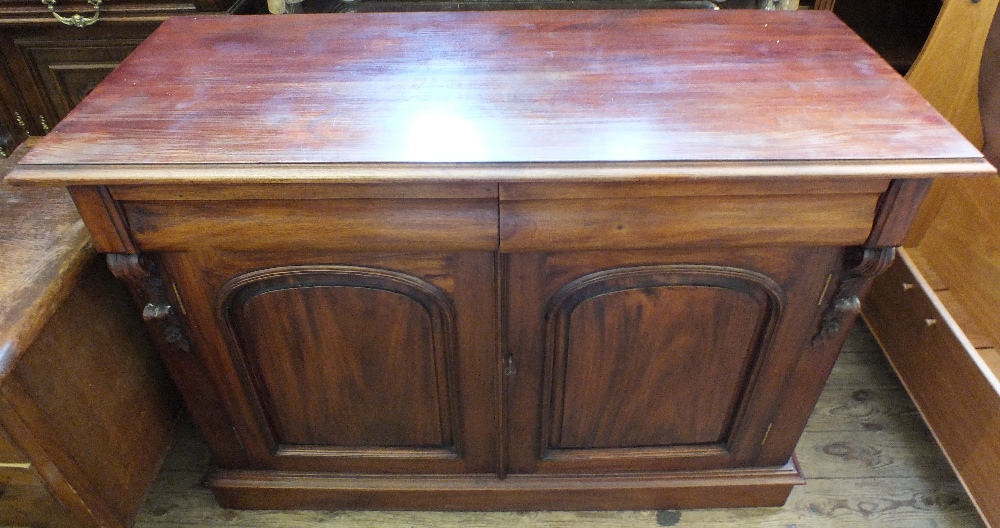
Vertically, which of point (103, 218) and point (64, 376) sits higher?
point (103, 218)

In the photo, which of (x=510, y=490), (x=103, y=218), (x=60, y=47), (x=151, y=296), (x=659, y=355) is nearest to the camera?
(x=103, y=218)

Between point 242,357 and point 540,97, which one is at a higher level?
point 540,97

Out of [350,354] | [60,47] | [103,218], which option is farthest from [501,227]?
[60,47]

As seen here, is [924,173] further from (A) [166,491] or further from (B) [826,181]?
(A) [166,491]

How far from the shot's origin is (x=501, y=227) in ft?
2.50

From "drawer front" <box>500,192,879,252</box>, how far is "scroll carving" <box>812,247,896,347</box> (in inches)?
1.3

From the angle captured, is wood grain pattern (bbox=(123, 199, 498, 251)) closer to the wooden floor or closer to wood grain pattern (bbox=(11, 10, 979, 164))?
wood grain pattern (bbox=(11, 10, 979, 164))

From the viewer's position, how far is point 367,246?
786 millimetres

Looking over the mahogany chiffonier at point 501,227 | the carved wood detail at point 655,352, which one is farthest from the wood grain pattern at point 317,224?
the carved wood detail at point 655,352

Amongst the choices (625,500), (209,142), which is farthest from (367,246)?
(625,500)

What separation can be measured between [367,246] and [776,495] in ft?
2.85

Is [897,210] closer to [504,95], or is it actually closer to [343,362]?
[504,95]

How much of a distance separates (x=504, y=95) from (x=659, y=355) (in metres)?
0.42

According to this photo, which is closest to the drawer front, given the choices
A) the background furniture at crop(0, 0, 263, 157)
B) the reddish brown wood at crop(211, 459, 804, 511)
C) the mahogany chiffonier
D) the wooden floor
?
the mahogany chiffonier
